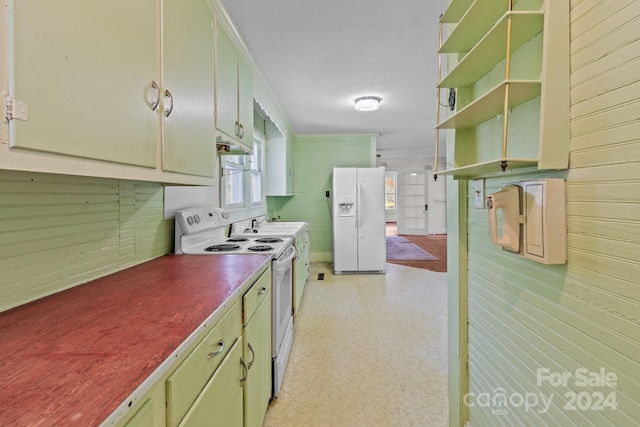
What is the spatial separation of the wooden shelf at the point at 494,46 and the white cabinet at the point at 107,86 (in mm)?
1129

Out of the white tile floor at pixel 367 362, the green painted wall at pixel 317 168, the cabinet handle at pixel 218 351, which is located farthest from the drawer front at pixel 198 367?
the green painted wall at pixel 317 168

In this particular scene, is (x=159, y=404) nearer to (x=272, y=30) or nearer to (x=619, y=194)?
(x=619, y=194)

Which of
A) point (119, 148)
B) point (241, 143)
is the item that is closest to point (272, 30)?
point (241, 143)

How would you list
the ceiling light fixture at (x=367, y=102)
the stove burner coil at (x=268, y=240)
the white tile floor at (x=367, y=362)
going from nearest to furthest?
the white tile floor at (x=367, y=362) < the stove burner coil at (x=268, y=240) < the ceiling light fixture at (x=367, y=102)

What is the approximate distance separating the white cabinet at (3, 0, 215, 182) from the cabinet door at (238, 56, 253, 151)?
0.63m

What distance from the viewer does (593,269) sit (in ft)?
2.29

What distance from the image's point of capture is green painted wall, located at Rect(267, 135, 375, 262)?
5.33 meters

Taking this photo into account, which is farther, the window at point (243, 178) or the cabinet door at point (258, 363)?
the window at point (243, 178)

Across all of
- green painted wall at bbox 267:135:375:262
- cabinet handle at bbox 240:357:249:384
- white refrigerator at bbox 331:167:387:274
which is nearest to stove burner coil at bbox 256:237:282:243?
cabinet handle at bbox 240:357:249:384

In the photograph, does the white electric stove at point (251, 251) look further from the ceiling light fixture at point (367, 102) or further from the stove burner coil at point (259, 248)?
the ceiling light fixture at point (367, 102)

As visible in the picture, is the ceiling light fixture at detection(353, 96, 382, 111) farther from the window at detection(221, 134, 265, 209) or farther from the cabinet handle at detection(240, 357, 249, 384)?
the cabinet handle at detection(240, 357, 249, 384)

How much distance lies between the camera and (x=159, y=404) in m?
0.62

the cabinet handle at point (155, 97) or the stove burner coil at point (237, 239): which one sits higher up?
the cabinet handle at point (155, 97)

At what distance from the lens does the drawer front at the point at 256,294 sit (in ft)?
4.00
